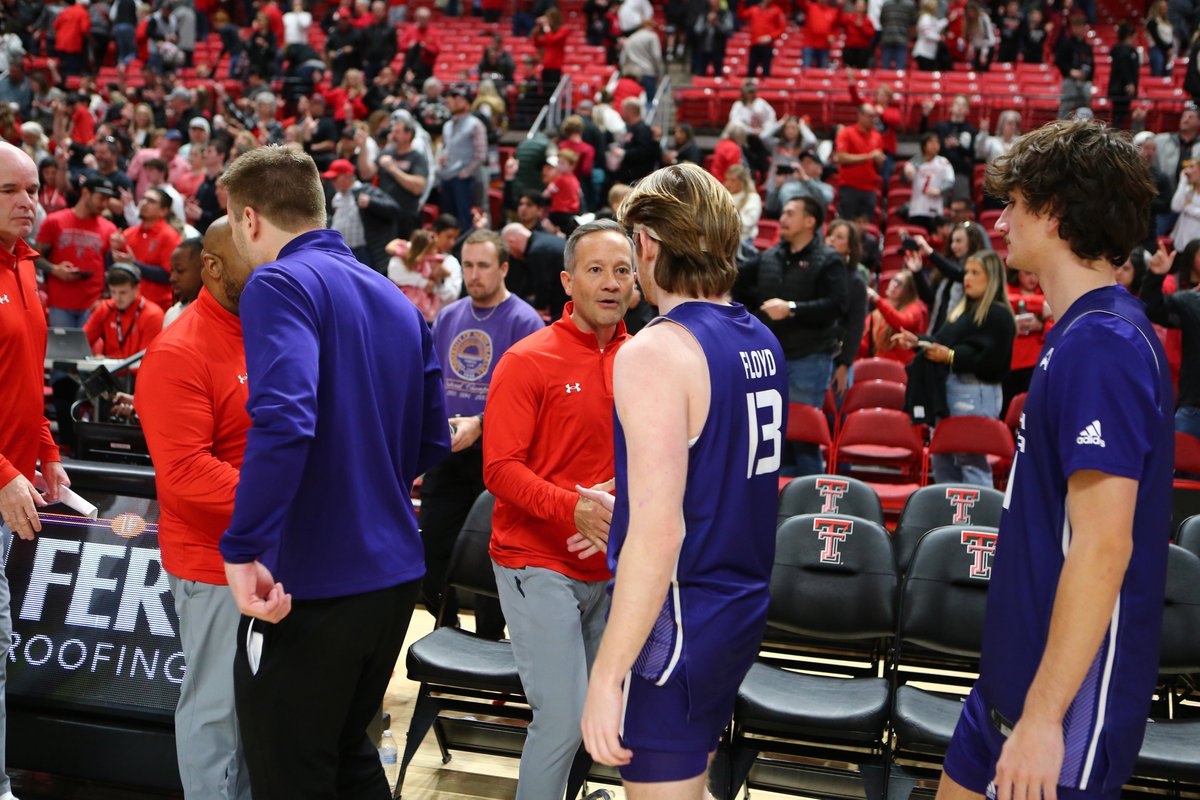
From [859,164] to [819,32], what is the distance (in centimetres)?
560

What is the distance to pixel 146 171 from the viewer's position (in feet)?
38.7

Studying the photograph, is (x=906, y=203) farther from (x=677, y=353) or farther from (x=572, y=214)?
(x=677, y=353)

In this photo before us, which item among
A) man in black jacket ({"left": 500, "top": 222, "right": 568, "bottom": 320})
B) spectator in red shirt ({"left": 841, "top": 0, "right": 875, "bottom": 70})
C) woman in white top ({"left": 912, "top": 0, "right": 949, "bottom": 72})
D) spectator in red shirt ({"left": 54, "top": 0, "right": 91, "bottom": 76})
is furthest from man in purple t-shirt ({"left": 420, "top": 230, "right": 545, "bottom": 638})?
spectator in red shirt ({"left": 54, "top": 0, "right": 91, "bottom": 76})

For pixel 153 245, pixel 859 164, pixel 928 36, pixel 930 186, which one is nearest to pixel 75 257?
pixel 153 245

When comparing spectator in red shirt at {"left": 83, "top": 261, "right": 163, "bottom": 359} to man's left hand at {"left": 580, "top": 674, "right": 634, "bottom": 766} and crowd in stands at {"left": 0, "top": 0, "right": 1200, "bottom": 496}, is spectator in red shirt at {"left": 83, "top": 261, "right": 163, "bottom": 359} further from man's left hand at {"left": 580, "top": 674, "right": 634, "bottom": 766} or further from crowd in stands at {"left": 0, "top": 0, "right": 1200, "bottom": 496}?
man's left hand at {"left": 580, "top": 674, "right": 634, "bottom": 766}

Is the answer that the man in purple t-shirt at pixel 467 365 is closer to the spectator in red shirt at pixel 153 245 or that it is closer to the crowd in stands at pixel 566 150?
the crowd in stands at pixel 566 150

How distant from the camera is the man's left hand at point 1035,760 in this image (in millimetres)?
1868

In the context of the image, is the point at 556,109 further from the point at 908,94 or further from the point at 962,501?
the point at 962,501

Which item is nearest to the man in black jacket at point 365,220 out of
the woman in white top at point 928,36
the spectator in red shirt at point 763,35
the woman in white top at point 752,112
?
the woman in white top at point 752,112

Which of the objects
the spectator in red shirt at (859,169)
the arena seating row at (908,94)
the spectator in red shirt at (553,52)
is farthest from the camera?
the spectator in red shirt at (553,52)

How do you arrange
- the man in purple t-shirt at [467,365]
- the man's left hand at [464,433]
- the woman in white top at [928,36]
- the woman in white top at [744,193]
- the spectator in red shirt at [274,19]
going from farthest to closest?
1. the spectator in red shirt at [274,19]
2. the woman in white top at [928,36]
3. the woman in white top at [744,193]
4. the man in purple t-shirt at [467,365]
5. the man's left hand at [464,433]

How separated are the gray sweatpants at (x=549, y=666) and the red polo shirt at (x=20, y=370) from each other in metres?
1.48

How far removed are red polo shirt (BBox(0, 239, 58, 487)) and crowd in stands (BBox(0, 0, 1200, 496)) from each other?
1.86ft

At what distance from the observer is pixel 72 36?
19.5 metres
